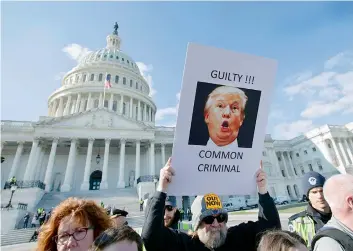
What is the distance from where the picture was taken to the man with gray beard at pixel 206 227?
8.25ft

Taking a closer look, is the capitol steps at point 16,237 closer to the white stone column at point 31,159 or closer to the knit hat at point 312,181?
the white stone column at point 31,159

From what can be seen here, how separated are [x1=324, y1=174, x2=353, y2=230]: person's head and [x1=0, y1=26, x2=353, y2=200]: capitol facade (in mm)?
28972

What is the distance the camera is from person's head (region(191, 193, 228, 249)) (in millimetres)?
2678

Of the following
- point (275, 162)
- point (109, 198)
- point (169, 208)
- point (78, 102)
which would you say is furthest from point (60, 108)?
point (169, 208)

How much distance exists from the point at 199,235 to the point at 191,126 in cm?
138

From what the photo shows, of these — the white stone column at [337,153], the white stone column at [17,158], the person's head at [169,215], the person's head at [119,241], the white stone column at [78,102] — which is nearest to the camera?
the person's head at [119,241]

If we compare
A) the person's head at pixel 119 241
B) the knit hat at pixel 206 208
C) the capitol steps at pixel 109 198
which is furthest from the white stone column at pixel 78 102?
the person's head at pixel 119 241

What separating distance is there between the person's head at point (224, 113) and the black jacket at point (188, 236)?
3.23ft

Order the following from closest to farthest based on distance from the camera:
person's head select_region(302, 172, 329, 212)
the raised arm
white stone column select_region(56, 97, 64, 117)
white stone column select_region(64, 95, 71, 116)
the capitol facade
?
the raised arm → person's head select_region(302, 172, 329, 212) → the capitol facade → white stone column select_region(64, 95, 71, 116) → white stone column select_region(56, 97, 64, 117)

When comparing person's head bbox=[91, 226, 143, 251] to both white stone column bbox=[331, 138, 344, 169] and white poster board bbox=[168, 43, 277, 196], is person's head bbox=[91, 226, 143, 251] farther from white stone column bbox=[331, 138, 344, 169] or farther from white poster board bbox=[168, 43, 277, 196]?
white stone column bbox=[331, 138, 344, 169]

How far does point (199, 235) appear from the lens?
2766 millimetres

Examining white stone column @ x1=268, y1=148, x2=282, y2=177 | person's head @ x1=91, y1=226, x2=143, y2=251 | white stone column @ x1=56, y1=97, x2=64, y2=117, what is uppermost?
white stone column @ x1=56, y1=97, x2=64, y2=117

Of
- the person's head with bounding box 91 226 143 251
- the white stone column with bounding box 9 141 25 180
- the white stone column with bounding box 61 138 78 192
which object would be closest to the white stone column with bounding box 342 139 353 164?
the white stone column with bounding box 61 138 78 192

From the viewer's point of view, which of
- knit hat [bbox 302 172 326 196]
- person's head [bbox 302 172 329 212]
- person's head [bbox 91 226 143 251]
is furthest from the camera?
knit hat [bbox 302 172 326 196]
